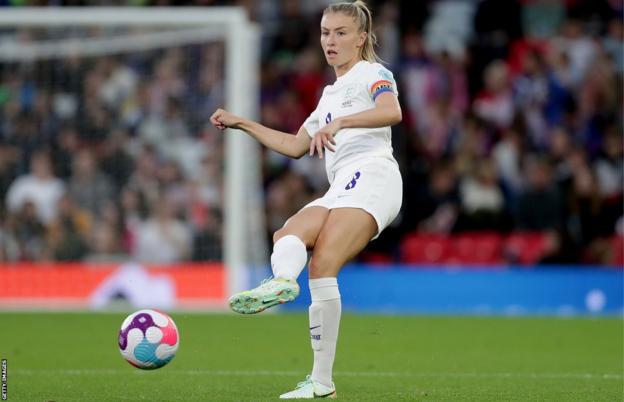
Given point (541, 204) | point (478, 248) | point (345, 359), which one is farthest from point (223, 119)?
point (541, 204)

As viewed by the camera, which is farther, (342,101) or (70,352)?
(70,352)

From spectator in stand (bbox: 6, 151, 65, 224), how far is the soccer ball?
9116 mm

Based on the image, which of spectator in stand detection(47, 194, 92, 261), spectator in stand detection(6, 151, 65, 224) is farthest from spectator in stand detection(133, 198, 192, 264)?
spectator in stand detection(6, 151, 65, 224)

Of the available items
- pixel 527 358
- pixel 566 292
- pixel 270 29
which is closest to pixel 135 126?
pixel 270 29

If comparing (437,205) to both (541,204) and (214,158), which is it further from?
(214,158)

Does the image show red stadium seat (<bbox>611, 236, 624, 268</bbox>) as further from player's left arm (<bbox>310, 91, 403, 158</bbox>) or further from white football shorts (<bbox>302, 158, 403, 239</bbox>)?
player's left arm (<bbox>310, 91, 403, 158</bbox>)

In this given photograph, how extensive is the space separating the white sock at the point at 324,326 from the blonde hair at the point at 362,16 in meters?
1.44

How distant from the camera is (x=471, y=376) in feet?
28.7

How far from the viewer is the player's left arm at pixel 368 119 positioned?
655 cm

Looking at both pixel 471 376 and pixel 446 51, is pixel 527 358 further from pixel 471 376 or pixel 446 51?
pixel 446 51

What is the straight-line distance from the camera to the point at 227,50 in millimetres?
16438

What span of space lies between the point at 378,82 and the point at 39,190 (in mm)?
9876

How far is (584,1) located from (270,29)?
4995 mm

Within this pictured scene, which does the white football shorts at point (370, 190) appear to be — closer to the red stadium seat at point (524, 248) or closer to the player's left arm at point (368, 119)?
the player's left arm at point (368, 119)
